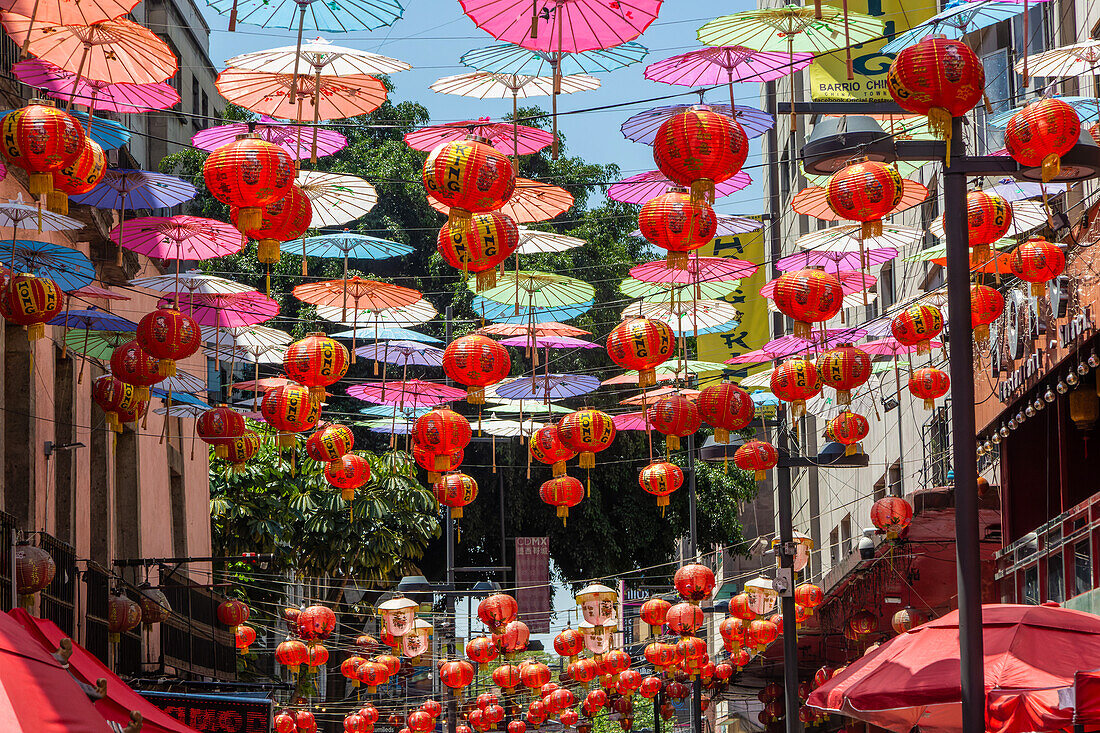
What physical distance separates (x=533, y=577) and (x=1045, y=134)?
21.3 m

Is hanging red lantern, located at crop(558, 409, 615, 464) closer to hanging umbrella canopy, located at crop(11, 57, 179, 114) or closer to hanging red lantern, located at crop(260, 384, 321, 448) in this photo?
hanging red lantern, located at crop(260, 384, 321, 448)

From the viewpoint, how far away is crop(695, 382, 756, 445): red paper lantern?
53.1 feet

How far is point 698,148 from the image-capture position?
1091 cm

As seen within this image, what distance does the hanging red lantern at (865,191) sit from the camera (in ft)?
39.0

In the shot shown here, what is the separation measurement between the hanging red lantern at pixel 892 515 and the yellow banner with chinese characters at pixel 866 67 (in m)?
6.23

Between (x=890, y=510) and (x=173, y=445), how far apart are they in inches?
593

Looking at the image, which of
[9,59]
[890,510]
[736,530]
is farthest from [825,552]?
[9,59]

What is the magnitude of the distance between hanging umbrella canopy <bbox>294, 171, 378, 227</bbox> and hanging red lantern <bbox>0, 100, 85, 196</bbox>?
3.88 metres

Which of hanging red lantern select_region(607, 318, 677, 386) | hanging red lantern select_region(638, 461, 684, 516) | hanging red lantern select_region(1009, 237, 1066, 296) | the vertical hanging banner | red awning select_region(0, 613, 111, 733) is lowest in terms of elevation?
the vertical hanging banner

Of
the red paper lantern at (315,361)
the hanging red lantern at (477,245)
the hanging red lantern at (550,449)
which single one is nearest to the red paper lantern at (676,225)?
the hanging red lantern at (477,245)

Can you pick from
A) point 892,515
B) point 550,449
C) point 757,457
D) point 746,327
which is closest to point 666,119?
point 550,449

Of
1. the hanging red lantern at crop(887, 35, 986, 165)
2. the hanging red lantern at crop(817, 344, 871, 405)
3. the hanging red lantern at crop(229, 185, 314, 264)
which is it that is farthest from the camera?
the hanging red lantern at crop(817, 344, 871, 405)

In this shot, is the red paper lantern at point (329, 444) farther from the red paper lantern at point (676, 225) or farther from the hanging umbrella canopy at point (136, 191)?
the red paper lantern at point (676, 225)

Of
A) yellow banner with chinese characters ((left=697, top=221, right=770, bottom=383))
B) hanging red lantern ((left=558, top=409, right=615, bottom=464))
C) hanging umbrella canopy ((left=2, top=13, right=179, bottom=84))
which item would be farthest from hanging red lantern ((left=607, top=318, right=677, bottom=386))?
yellow banner with chinese characters ((left=697, top=221, right=770, bottom=383))
